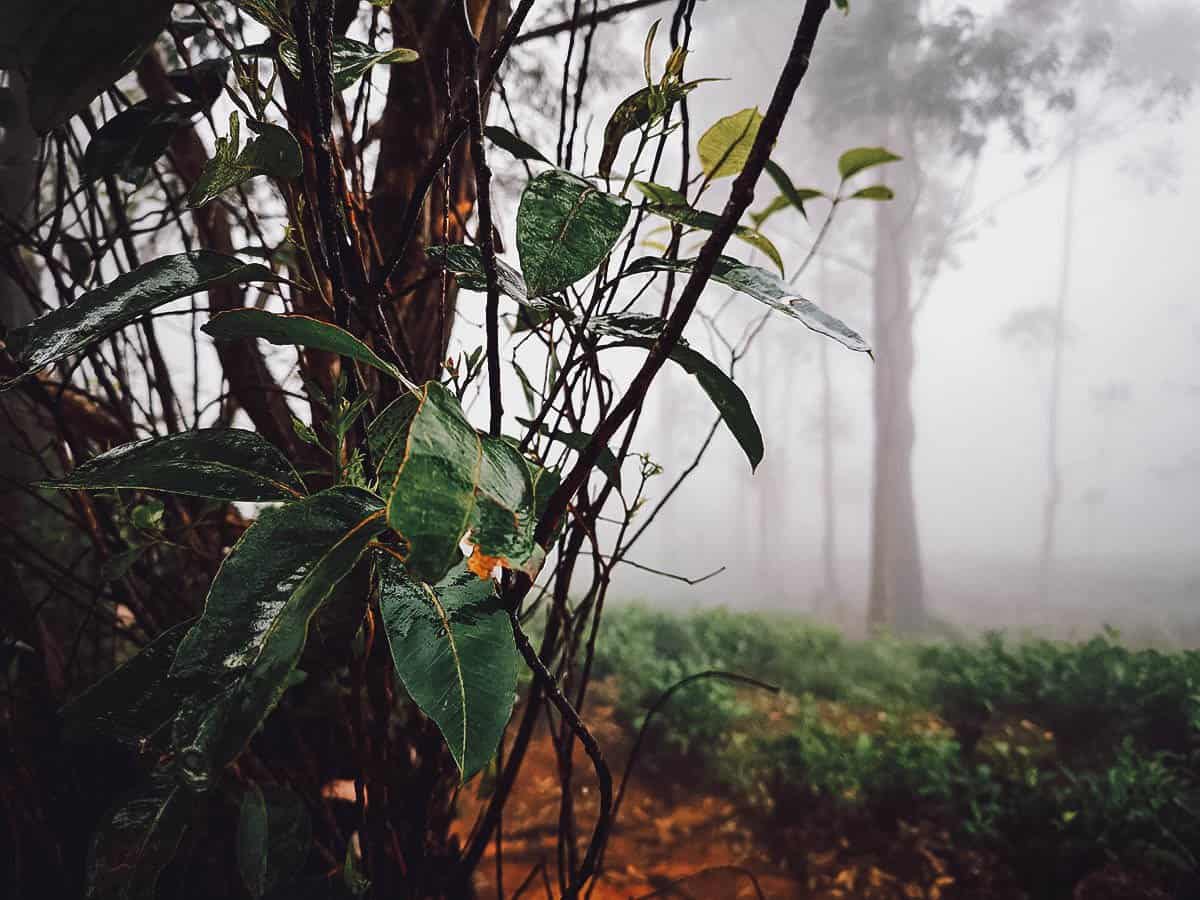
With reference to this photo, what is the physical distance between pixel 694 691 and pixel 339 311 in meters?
2.59

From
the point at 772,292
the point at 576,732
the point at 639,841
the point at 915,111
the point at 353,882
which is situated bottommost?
the point at 639,841

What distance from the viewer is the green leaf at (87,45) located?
1.08 ft

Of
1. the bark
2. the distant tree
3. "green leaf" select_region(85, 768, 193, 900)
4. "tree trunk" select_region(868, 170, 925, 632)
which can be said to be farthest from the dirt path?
"tree trunk" select_region(868, 170, 925, 632)

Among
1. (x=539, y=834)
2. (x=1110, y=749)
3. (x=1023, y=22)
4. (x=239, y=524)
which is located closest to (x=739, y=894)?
(x=539, y=834)

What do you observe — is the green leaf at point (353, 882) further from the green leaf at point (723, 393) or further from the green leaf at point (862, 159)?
the green leaf at point (862, 159)

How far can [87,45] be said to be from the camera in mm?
332

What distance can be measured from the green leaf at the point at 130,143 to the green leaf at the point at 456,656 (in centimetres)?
45

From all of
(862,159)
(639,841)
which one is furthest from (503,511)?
(639,841)

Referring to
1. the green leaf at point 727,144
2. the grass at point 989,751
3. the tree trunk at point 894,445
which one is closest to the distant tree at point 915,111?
the tree trunk at point 894,445

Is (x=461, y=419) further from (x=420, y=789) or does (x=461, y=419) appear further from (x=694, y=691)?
(x=694, y=691)

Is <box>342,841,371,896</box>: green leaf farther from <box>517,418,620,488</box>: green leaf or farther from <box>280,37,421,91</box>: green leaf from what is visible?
<box>280,37,421,91</box>: green leaf

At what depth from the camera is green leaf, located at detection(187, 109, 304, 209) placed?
0.30 meters

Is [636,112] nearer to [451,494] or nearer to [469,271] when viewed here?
[469,271]

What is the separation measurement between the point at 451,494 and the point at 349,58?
326 millimetres
